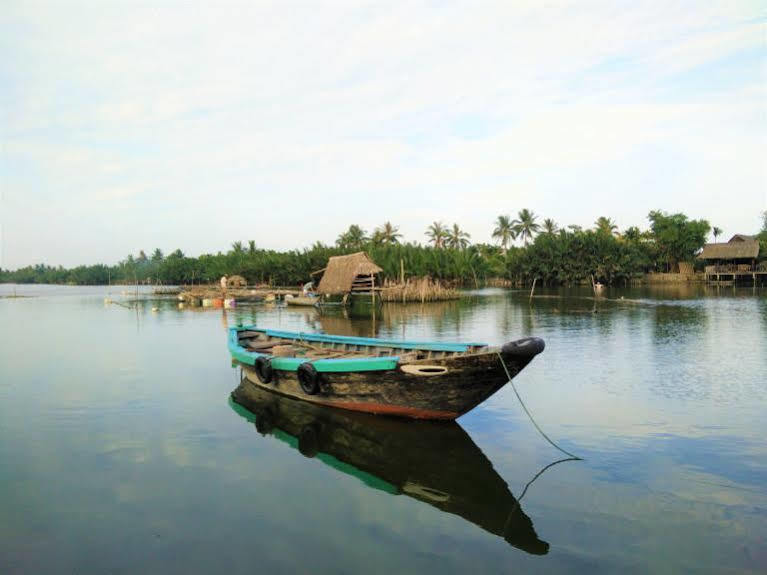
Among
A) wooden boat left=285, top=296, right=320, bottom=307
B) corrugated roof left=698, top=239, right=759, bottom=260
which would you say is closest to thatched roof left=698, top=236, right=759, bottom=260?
corrugated roof left=698, top=239, right=759, bottom=260

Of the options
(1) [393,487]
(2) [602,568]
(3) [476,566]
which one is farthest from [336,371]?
(2) [602,568]

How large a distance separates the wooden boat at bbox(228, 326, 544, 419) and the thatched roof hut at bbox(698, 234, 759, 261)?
165ft

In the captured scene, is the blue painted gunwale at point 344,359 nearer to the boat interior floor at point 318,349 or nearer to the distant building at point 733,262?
the boat interior floor at point 318,349

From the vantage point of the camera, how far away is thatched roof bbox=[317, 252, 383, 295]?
112ft

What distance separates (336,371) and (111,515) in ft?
11.8

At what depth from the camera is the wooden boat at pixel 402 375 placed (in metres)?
7.14

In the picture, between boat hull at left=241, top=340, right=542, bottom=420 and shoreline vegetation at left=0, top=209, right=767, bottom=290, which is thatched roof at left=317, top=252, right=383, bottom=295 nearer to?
shoreline vegetation at left=0, top=209, right=767, bottom=290

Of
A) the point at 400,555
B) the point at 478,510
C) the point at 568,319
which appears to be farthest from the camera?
the point at 568,319

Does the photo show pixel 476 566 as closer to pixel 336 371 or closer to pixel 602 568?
pixel 602 568

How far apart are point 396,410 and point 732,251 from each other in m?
52.3

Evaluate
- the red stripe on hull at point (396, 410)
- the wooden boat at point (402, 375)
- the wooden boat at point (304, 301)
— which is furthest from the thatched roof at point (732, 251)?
the red stripe on hull at point (396, 410)

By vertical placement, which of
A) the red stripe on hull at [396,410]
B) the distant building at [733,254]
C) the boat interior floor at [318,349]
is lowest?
the red stripe on hull at [396,410]

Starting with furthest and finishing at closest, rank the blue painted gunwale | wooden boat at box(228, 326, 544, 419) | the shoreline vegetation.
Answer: the shoreline vegetation → the blue painted gunwale → wooden boat at box(228, 326, 544, 419)

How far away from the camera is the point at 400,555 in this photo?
15.5 feet
